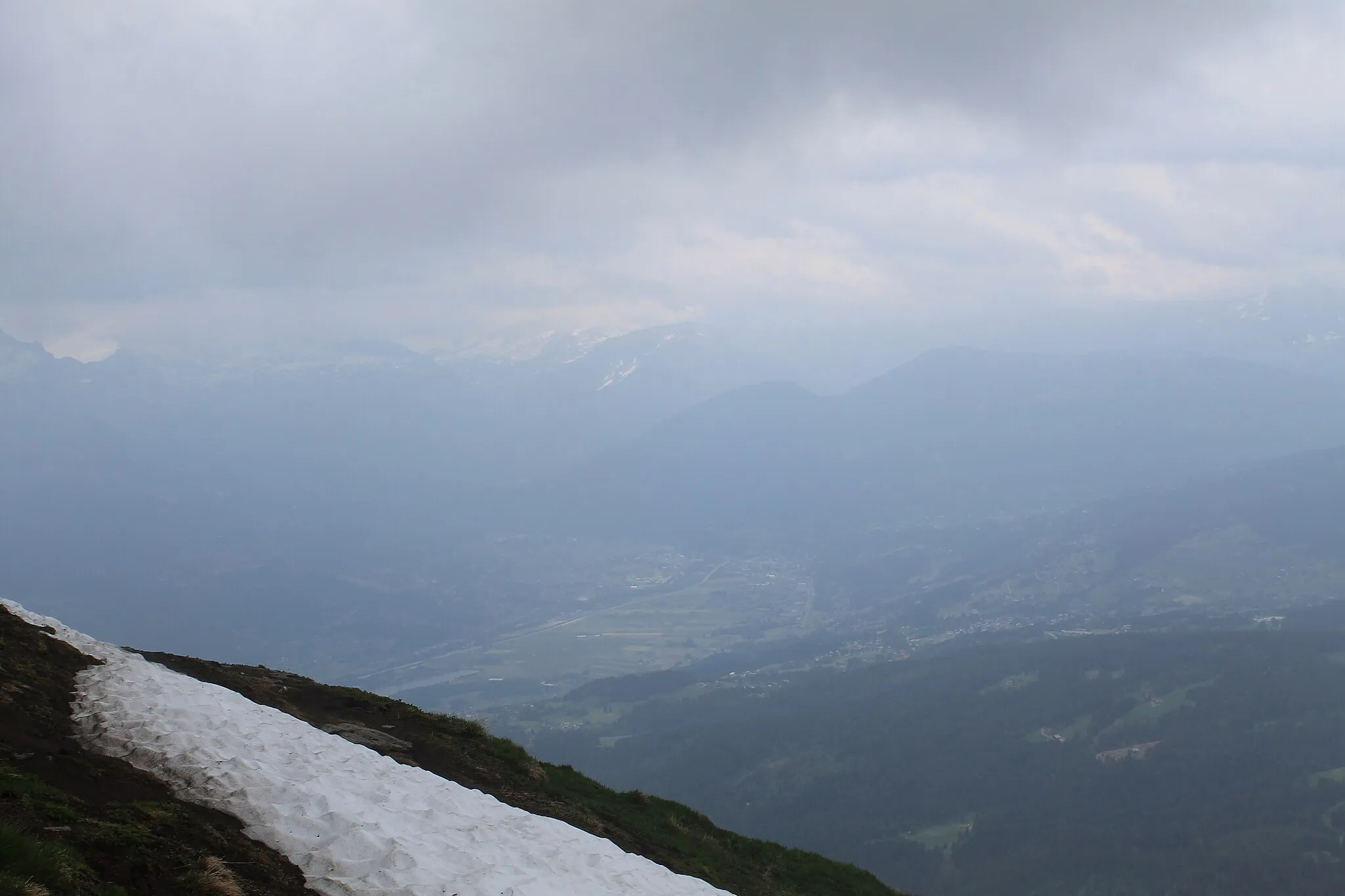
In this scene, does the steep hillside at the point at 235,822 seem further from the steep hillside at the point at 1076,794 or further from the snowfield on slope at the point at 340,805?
the steep hillside at the point at 1076,794

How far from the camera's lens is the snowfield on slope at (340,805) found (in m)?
14.7

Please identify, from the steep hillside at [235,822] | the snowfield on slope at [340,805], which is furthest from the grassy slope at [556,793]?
the snowfield on slope at [340,805]

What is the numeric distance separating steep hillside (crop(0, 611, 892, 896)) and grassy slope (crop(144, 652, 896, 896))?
64 mm

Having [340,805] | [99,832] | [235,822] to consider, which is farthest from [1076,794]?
[99,832]

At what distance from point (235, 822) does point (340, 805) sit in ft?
5.98

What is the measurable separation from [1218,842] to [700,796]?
304 feet

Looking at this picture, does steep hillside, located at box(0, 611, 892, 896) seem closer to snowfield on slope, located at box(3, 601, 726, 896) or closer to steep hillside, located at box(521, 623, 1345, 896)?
snowfield on slope, located at box(3, 601, 726, 896)

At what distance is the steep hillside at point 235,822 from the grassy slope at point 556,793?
6 centimetres

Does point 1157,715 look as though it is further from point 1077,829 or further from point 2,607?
point 2,607

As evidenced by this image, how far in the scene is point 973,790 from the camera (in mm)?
173000

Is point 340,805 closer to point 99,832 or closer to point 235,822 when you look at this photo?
point 235,822

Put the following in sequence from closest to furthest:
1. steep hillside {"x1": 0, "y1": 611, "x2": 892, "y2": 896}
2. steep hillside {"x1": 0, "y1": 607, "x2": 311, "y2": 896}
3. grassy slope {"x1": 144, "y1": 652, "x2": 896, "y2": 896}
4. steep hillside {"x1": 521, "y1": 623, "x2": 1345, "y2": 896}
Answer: steep hillside {"x1": 0, "y1": 607, "x2": 311, "y2": 896}, steep hillside {"x1": 0, "y1": 611, "x2": 892, "y2": 896}, grassy slope {"x1": 144, "y1": 652, "x2": 896, "y2": 896}, steep hillside {"x1": 521, "y1": 623, "x2": 1345, "y2": 896}

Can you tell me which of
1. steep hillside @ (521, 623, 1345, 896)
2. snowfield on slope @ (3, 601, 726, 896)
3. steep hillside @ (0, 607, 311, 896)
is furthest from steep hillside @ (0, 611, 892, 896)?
steep hillside @ (521, 623, 1345, 896)

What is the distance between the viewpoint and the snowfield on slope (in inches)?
579
